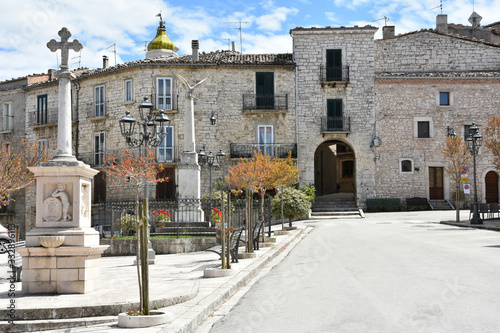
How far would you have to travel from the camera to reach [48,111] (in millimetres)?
36812

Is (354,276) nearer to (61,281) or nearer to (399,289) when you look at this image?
(399,289)

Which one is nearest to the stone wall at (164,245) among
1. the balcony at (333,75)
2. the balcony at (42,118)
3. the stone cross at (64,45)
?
the stone cross at (64,45)

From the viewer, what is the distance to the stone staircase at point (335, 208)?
30.2 m

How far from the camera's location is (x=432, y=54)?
34.8 metres

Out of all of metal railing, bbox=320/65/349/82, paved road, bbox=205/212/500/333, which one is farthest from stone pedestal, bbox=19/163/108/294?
metal railing, bbox=320/65/349/82

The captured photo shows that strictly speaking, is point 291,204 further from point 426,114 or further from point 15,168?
point 426,114

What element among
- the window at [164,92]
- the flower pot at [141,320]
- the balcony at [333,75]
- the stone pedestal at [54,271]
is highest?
the balcony at [333,75]

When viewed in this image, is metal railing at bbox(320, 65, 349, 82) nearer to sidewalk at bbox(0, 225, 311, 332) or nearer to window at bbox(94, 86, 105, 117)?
window at bbox(94, 86, 105, 117)

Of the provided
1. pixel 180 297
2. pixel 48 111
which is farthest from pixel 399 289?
pixel 48 111

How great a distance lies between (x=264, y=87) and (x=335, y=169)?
15.8 meters

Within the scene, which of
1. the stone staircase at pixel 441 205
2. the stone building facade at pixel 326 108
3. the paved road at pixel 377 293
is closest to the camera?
the paved road at pixel 377 293

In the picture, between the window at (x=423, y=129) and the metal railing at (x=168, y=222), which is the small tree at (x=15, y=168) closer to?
the metal railing at (x=168, y=222)

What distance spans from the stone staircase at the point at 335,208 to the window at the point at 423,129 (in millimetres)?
6094

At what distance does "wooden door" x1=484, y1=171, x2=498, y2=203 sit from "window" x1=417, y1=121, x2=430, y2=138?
4.64 meters
